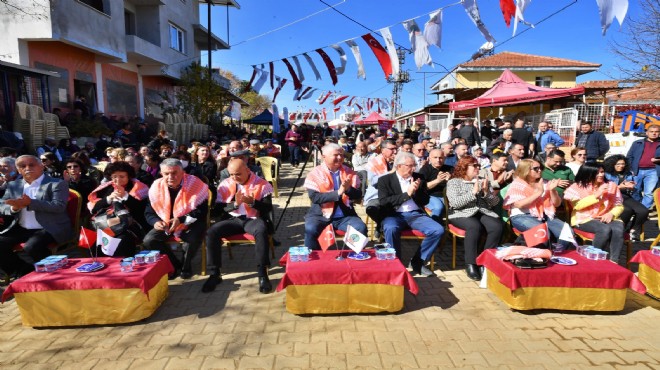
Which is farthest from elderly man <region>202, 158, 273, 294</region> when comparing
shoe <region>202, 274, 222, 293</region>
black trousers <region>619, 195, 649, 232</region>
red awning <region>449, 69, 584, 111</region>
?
red awning <region>449, 69, 584, 111</region>

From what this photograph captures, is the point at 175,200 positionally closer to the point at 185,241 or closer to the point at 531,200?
the point at 185,241

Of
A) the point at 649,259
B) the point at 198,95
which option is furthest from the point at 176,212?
the point at 198,95

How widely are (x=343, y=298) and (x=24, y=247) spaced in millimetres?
3334

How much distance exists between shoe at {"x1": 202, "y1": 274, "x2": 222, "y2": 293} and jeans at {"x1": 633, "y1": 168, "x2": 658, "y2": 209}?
7.15 m

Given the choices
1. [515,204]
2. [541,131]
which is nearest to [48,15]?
[515,204]

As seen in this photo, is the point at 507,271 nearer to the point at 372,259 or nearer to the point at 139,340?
the point at 372,259

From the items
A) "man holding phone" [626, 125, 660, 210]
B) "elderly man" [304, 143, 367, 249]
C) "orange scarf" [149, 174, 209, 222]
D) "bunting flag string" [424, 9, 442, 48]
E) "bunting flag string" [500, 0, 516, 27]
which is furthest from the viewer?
"bunting flag string" [424, 9, 442, 48]

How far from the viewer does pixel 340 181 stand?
4.55 metres

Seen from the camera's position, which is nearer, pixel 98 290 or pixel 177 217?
pixel 98 290

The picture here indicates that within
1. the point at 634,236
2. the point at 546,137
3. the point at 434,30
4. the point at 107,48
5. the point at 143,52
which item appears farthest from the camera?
the point at 143,52

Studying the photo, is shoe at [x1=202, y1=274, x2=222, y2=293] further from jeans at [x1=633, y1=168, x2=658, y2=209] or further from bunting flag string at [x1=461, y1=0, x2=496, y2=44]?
jeans at [x1=633, y1=168, x2=658, y2=209]

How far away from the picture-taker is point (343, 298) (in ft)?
10.9

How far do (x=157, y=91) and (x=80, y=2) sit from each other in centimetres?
703

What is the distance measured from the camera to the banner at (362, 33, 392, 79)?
9.39 m
